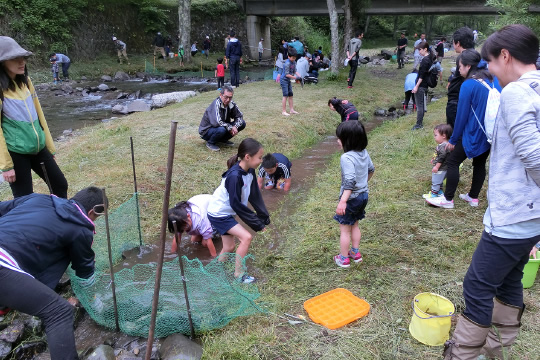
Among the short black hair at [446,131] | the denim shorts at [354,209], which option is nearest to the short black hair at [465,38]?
the short black hair at [446,131]

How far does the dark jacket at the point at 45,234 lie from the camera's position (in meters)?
2.49

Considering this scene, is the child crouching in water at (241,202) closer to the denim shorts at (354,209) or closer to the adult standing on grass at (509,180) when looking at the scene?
the denim shorts at (354,209)

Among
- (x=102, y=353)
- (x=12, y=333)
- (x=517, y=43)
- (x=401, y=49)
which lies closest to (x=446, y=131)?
(x=517, y=43)

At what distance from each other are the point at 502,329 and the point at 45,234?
9.84 ft

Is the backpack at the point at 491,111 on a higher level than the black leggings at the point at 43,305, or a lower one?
higher

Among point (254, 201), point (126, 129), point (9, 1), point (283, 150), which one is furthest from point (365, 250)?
point (9, 1)

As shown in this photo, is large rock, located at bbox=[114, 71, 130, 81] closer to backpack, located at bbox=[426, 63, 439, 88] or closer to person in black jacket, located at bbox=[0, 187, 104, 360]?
backpack, located at bbox=[426, 63, 439, 88]

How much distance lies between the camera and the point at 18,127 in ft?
11.7

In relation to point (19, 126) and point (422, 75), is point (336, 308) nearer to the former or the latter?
point (19, 126)

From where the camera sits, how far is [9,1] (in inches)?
772

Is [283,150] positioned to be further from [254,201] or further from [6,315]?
[6,315]

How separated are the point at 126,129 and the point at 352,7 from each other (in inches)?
540

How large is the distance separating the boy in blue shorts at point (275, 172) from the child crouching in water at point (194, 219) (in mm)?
1423

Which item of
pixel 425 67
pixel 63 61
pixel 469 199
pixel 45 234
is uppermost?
pixel 63 61
